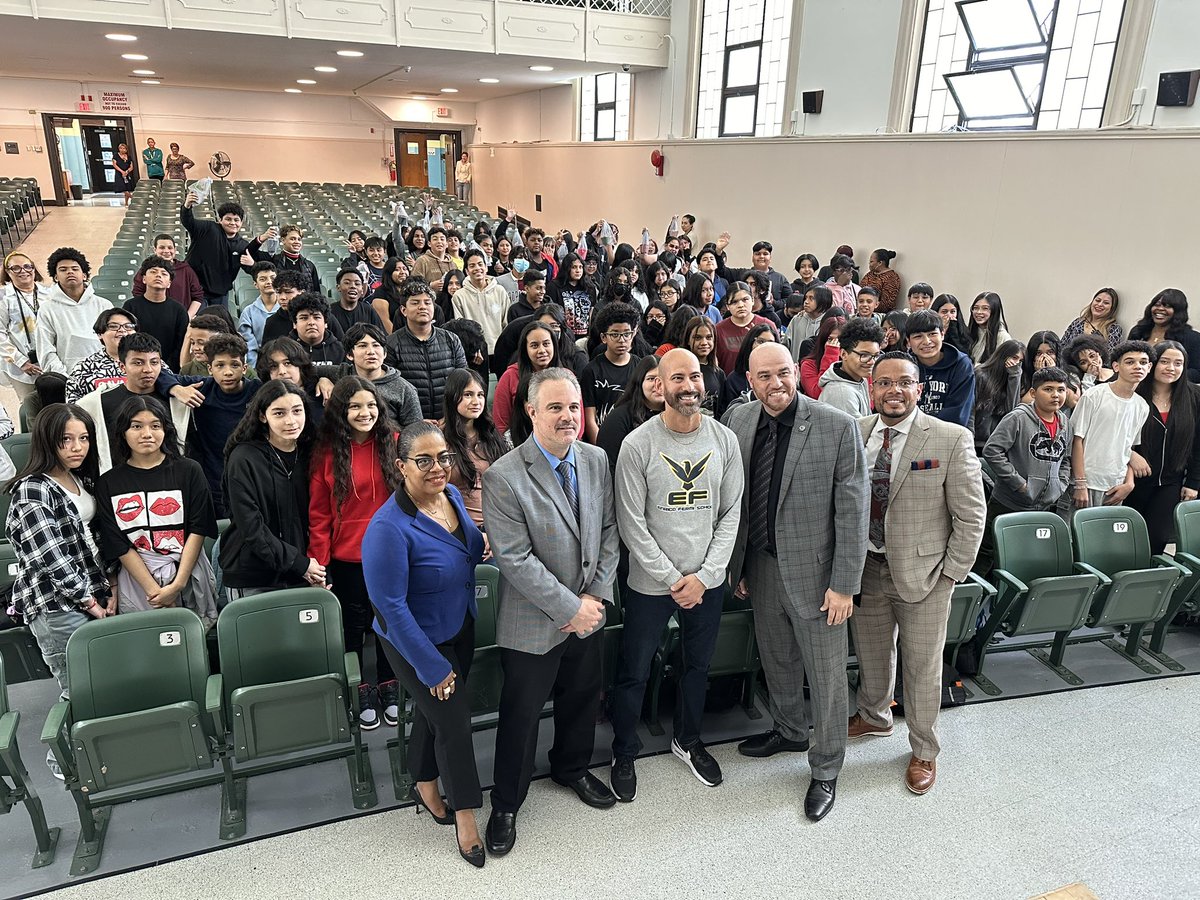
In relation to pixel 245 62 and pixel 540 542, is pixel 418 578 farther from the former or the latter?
pixel 245 62

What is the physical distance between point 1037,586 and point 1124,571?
60cm

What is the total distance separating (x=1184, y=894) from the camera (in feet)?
8.47

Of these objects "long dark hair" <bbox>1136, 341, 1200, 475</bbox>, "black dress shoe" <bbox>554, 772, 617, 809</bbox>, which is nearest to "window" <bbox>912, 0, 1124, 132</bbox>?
"long dark hair" <bbox>1136, 341, 1200, 475</bbox>

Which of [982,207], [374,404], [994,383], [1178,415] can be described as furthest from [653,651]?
[982,207]

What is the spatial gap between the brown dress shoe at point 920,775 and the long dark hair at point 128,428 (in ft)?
10.4

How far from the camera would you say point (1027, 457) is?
400 centimetres

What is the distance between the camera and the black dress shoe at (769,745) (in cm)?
317

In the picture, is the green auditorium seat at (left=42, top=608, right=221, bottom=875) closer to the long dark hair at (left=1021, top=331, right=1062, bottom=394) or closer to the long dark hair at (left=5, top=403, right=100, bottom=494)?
the long dark hair at (left=5, top=403, right=100, bottom=494)

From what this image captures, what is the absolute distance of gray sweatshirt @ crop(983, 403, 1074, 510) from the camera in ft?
13.0

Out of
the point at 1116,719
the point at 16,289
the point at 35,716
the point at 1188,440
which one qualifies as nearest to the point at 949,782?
the point at 1116,719

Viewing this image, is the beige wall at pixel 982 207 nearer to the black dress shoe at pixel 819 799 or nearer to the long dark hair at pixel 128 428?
the black dress shoe at pixel 819 799

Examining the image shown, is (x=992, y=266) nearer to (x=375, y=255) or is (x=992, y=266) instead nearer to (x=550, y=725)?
(x=375, y=255)

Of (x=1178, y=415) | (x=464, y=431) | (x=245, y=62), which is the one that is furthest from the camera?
(x=245, y=62)

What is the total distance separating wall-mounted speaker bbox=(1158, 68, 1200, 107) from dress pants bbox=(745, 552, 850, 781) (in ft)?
19.8
